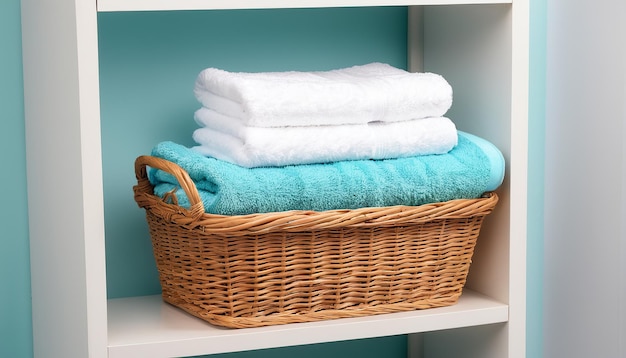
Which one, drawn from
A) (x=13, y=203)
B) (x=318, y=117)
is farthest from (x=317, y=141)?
(x=13, y=203)

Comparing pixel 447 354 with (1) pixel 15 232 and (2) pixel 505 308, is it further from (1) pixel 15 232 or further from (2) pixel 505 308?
Result: (1) pixel 15 232

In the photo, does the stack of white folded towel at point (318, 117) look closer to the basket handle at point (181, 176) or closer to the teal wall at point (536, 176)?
the basket handle at point (181, 176)

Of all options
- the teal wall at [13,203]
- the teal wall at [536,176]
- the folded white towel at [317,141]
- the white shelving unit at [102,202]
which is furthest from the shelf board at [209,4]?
the teal wall at [536,176]

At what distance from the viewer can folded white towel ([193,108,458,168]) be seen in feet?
3.38

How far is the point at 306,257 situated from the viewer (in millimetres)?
1050

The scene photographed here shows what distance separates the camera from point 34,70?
114cm

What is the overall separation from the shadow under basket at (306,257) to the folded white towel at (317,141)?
76 mm

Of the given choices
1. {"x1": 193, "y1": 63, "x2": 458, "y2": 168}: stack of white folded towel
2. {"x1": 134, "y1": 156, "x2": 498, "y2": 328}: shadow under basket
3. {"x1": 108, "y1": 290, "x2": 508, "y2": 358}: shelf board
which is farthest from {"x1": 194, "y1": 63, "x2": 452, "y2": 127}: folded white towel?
{"x1": 108, "y1": 290, "x2": 508, "y2": 358}: shelf board

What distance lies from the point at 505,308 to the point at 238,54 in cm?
52

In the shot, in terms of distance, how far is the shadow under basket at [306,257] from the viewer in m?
1.01

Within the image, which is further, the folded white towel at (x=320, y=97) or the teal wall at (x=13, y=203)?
the teal wall at (x=13, y=203)

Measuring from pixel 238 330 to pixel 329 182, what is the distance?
202 mm

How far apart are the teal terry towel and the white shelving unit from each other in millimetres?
83

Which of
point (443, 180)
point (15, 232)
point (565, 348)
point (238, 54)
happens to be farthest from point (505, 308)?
point (15, 232)
